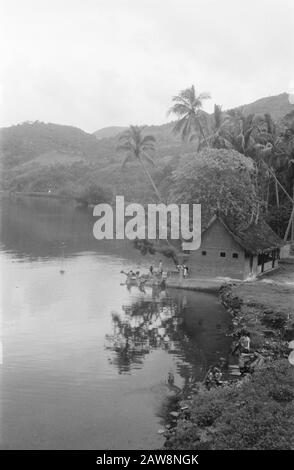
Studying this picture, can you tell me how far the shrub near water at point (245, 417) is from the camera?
13086 millimetres

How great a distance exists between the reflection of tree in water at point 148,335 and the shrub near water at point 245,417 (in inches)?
131

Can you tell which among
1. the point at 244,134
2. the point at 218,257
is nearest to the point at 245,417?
the point at 218,257

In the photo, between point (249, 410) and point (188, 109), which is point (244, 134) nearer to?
point (188, 109)

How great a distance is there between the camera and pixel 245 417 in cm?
1418

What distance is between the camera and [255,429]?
44.1 ft

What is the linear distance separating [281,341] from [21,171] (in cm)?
12782

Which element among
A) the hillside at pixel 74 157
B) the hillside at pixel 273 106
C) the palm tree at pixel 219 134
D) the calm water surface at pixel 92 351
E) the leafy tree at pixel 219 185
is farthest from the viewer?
the hillside at pixel 273 106

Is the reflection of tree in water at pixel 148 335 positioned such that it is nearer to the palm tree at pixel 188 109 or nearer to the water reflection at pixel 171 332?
the water reflection at pixel 171 332

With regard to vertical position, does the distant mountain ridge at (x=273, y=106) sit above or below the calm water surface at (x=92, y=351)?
above

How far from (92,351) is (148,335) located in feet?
12.1

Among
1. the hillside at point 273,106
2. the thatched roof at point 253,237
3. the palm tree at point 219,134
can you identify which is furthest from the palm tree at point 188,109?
the hillside at point 273,106

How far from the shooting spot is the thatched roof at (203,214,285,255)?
110ft

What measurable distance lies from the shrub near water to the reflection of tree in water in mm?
3333
